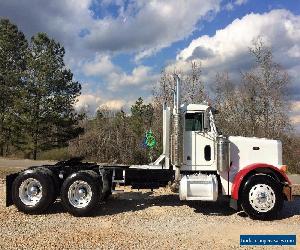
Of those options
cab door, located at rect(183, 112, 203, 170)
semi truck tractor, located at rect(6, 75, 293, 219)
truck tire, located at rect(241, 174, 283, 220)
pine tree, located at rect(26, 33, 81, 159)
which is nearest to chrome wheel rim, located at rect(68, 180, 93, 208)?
semi truck tractor, located at rect(6, 75, 293, 219)

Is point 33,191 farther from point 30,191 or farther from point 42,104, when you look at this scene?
point 42,104

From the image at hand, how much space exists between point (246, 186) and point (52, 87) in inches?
1118

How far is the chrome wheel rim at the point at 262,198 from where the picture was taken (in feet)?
36.2

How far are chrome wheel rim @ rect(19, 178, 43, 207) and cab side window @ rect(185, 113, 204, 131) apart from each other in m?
4.15

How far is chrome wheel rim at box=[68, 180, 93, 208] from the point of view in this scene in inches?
445

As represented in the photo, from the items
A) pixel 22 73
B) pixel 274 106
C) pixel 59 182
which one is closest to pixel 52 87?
pixel 22 73

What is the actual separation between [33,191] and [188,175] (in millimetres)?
4013

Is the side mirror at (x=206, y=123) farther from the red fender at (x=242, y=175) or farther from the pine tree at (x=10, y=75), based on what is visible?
the pine tree at (x=10, y=75)

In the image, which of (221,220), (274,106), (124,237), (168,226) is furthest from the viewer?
(274,106)

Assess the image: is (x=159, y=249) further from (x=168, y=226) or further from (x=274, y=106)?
→ (x=274, y=106)

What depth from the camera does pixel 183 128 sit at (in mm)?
11945

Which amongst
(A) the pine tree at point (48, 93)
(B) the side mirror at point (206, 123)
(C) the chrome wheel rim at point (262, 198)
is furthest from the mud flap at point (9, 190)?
(A) the pine tree at point (48, 93)

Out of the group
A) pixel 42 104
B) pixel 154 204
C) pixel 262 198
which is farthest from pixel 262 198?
pixel 42 104

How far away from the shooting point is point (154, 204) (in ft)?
41.5
